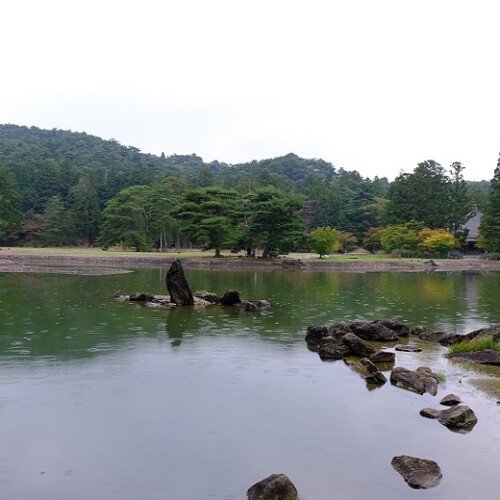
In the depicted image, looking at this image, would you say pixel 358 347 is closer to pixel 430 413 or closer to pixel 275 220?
pixel 430 413

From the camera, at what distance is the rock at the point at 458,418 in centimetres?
1019

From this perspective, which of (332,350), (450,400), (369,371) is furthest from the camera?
(332,350)

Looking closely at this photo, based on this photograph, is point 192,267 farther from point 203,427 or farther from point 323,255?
point 203,427

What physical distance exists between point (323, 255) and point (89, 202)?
32.7 meters

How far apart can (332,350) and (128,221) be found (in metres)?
57.6

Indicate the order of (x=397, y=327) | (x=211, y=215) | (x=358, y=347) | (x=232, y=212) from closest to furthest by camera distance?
(x=358, y=347)
(x=397, y=327)
(x=211, y=215)
(x=232, y=212)

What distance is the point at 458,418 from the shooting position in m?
10.2

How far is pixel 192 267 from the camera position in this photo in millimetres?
54094

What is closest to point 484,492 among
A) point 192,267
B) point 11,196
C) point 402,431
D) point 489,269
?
point 402,431

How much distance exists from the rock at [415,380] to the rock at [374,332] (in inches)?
189

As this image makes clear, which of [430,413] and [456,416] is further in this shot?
[430,413]

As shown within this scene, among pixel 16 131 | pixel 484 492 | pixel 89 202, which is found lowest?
pixel 484 492

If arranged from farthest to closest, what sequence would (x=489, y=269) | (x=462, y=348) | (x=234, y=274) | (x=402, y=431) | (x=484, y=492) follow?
1. (x=489, y=269)
2. (x=234, y=274)
3. (x=462, y=348)
4. (x=402, y=431)
5. (x=484, y=492)

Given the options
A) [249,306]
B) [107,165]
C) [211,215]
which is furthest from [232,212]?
[107,165]
